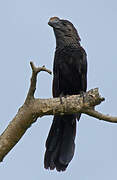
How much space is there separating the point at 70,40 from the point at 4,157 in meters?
2.63

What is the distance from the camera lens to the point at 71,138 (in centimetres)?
671

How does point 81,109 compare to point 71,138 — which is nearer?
point 81,109

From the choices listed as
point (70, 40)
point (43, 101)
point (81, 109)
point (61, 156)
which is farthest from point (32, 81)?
point (70, 40)

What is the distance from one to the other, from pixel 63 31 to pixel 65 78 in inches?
31.8

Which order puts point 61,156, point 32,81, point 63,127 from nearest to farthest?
point 32,81, point 61,156, point 63,127

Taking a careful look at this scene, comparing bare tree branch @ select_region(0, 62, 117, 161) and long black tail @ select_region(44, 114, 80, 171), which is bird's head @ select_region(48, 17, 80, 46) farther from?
bare tree branch @ select_region(0, 62, 117, 161)

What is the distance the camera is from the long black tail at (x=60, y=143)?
20.4 ft

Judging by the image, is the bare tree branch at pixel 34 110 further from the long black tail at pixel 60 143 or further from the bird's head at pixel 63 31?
the bird's head at pixel 63 31

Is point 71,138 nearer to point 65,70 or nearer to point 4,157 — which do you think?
point 65,70

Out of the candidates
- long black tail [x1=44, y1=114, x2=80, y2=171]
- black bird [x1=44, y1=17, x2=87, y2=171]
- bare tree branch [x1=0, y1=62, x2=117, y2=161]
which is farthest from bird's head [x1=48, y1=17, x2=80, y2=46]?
bare tree branch [x1=0, y1=62, x2=117, y2=161]

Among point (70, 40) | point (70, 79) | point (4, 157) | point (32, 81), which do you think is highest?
point (70, 40)

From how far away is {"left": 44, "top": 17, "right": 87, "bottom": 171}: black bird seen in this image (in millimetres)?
6430

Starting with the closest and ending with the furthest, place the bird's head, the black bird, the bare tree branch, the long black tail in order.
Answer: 1. the bare tree branch
2. the long black tail
3. the black bird
4. the bird's head

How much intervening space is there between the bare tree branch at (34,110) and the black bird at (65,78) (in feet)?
3.58
